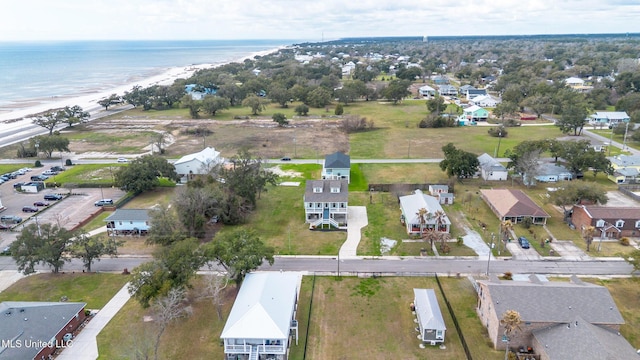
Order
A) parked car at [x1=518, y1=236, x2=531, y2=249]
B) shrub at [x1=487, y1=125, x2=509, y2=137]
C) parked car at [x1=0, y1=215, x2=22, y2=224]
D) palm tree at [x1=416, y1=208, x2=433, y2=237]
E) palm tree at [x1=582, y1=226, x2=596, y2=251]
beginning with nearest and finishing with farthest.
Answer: palm tree at [x1=582, y1=226, x2=596, y2=251]
parked car at [x1=518, y1=236, x2=531, y2=249]
palm tree at [x1=416, y1=208, x2=433, y2=237]
parked car at [x1=0, y1=215, x2=22, y2=224]
shrub at [x1=487, y1=125, x2=509, y2=137]

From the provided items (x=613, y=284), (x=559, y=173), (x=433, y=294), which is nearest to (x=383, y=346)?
(x=433, y=294)

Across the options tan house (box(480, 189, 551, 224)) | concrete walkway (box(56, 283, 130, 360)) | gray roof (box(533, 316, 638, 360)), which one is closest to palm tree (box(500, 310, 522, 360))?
gray roof (box(533, 316, 638, 360))

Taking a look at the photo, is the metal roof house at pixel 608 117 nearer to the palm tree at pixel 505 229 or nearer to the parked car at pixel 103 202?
the palm tree at pixel 505 229

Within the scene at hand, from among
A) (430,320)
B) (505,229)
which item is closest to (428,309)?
(430,320)

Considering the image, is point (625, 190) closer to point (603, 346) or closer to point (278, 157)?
point (603, 346)

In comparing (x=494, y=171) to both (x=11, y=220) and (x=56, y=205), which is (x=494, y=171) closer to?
(x=56, y=205)

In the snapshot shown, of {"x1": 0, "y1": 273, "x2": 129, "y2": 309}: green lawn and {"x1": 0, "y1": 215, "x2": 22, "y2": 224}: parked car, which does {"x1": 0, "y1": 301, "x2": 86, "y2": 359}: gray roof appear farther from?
{"x1": 0, "y1": 215, "x2": 22, "y2": 224}: parked car
